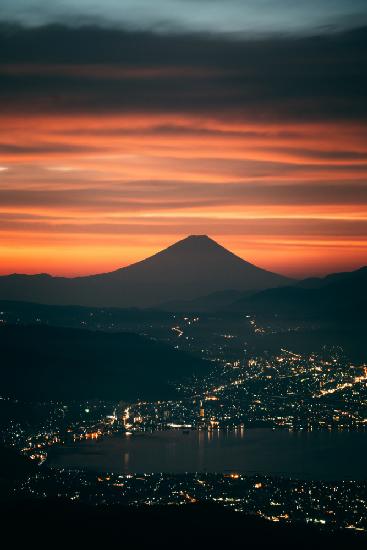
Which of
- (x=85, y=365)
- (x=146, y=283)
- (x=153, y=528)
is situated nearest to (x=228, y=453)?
(x=153, y=528)

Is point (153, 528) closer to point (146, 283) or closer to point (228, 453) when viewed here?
point (228, 453)

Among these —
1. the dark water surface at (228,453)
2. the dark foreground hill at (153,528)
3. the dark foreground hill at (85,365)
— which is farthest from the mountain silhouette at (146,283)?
the dark foreground hill at (153,528)

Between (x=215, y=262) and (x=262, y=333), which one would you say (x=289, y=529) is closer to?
(x=262, y=333)

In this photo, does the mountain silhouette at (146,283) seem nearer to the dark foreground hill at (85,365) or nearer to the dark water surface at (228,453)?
the dark foreground hill at (85,365)

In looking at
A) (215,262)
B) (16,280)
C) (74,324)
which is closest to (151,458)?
(74,324)

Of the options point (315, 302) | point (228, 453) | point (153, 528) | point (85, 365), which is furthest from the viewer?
point (315, 302)

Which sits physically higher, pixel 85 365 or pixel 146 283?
pixel 146 283
